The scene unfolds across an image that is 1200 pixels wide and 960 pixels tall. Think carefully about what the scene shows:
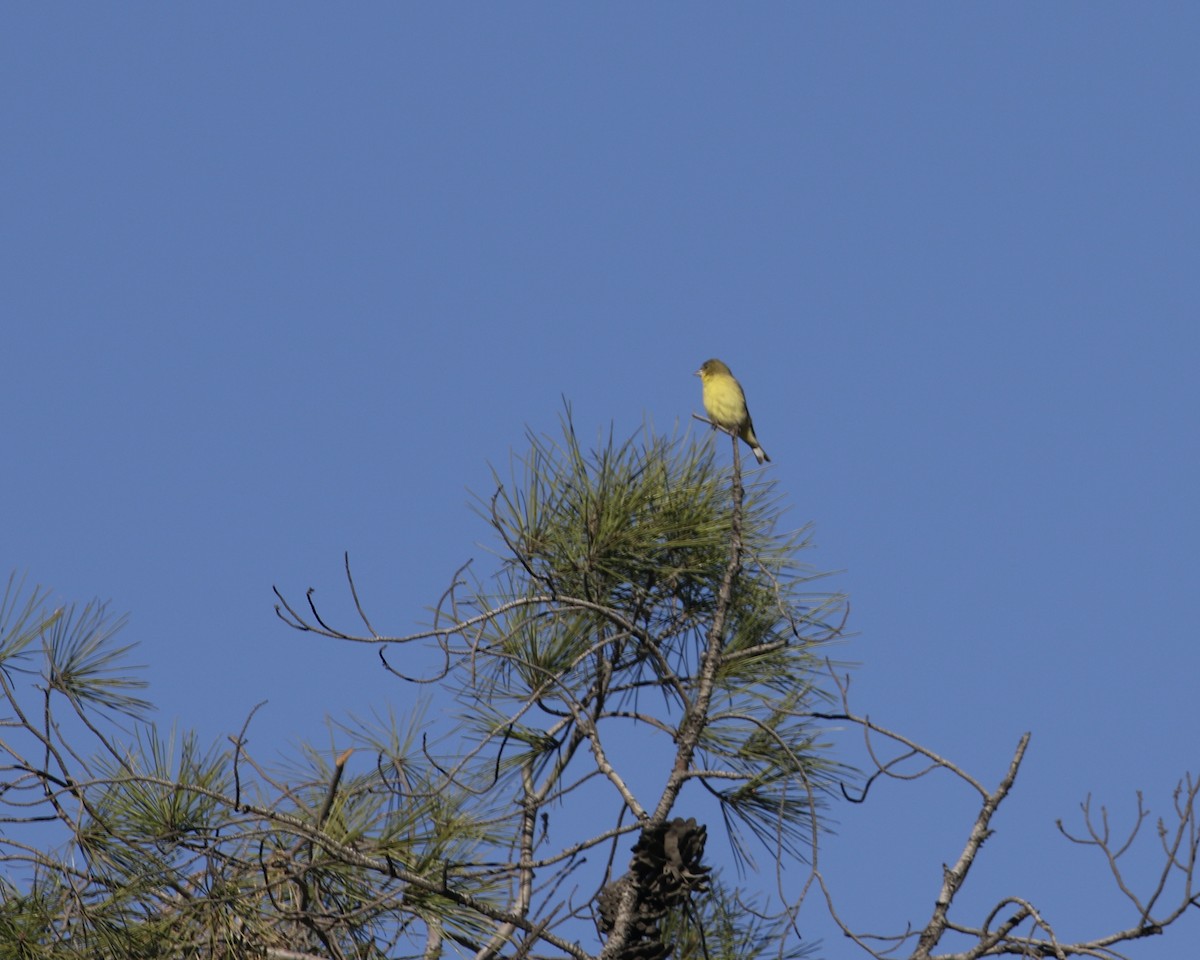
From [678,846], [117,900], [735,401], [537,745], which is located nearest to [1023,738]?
[678,846]

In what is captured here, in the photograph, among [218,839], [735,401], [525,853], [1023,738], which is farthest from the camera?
[735,401]

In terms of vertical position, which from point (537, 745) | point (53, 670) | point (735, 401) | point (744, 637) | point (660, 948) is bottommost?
point (660, 948)

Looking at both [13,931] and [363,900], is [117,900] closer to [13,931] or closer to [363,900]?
[13,931]

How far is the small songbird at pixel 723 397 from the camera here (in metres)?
7.32

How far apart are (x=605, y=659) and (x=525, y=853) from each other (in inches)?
18.3

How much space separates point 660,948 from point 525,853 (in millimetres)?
508

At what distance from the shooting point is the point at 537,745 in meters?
3.96

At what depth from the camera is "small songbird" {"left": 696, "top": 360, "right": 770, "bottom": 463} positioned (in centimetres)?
732

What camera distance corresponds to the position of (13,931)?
132 inches

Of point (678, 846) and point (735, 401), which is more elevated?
point (735, 401)

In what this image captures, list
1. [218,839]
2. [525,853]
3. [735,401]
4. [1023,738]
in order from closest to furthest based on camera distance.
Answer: [1023,738], [218,839], [525,853], [735,401]

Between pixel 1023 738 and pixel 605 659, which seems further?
pixel 605 659

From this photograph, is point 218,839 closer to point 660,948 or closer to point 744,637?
point 660,948

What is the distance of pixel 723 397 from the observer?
24.2ft
